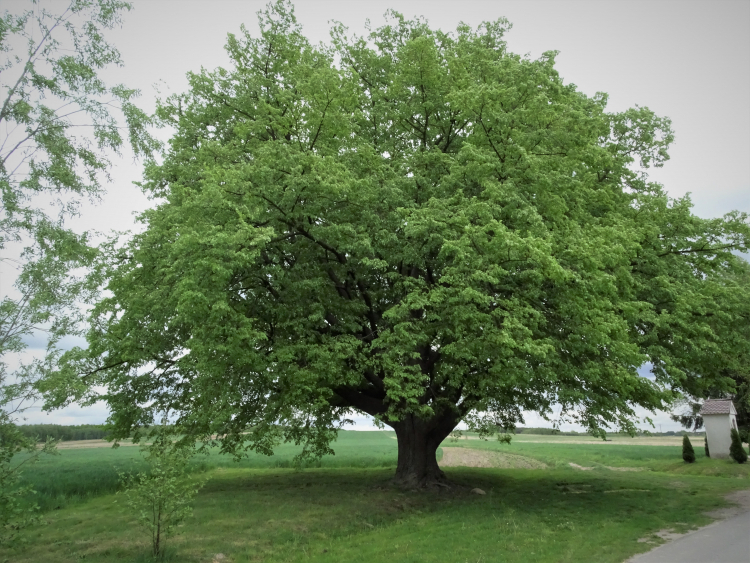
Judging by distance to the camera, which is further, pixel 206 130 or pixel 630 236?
pixel 206 130

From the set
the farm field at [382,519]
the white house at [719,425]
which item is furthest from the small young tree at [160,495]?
the white house at [719,425]

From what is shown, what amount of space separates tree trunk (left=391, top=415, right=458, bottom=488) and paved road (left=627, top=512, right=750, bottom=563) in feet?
27.0

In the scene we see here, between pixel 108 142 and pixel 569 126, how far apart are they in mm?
13139

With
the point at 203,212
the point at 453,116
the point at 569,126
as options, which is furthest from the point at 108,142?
the point at 569,126

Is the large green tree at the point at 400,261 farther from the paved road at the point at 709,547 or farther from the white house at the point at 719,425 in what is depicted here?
the white house at the point at 719,425

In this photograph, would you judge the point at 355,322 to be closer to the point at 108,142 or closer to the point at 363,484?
the point at 363,484

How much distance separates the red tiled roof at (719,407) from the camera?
30.4m

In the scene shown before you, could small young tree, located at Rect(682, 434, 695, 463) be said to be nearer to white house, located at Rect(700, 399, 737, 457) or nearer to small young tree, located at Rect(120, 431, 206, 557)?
white house, located at Rect(700, 399, 737, 457)

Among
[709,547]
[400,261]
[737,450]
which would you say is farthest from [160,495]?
[737,450]

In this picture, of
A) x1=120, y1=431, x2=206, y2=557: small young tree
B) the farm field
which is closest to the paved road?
the farm field

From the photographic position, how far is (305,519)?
1396 centimetres

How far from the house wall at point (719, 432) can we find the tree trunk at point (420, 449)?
70.2ft

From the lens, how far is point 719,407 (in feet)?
101

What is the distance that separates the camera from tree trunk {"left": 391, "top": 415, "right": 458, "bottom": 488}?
18.4 meters
